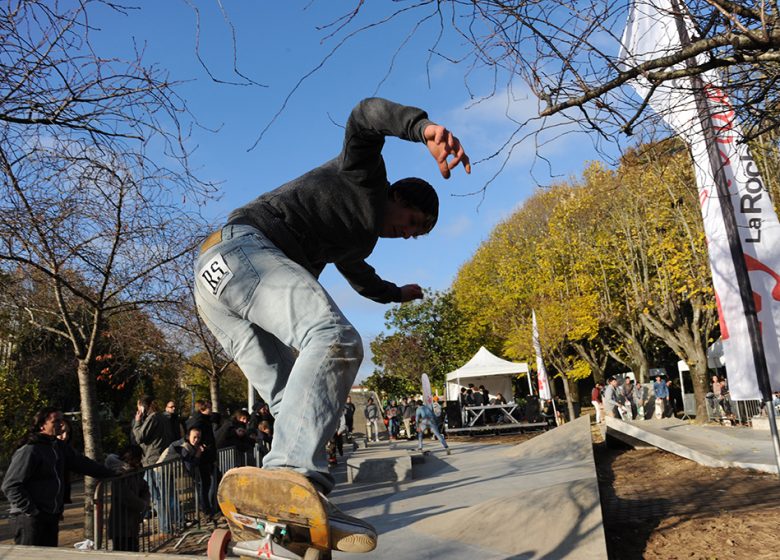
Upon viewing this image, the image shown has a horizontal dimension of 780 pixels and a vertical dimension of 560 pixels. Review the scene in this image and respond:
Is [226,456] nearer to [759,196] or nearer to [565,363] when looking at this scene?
[759,196]

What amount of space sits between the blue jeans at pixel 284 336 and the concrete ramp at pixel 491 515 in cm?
308

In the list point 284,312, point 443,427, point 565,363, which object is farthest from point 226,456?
point 565,363

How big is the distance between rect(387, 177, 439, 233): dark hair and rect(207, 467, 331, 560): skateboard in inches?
45.9

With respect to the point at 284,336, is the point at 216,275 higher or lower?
higher

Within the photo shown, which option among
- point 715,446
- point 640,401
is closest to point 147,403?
point 715,446

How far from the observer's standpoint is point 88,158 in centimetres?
471

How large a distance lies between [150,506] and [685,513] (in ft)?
19.3

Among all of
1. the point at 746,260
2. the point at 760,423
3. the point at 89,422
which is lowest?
the point at 760,423

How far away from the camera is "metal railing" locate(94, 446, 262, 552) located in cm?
603

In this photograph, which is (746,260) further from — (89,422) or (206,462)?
(89,422)

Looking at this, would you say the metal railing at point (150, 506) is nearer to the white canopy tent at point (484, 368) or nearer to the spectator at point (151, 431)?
the spectator at point (151, 431)

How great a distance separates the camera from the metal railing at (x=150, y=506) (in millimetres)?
6027

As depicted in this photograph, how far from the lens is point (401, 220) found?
241 centimetres

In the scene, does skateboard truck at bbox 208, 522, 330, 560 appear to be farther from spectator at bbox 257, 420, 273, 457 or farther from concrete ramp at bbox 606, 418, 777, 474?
spectator at bbox 257, 420, 273, 457
